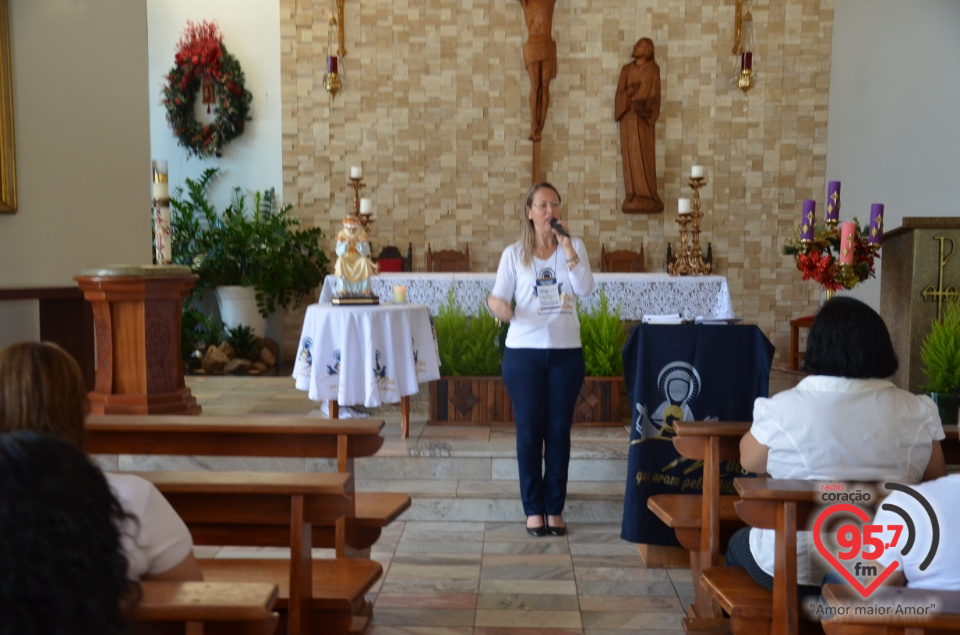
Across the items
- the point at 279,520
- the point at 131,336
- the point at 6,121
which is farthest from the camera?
the point at 6,121

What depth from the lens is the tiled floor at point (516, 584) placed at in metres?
3.20

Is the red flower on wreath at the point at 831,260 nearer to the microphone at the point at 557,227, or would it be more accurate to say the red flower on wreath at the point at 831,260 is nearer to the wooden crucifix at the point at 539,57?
the microphone at the point at 557,227

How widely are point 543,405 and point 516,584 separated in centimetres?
83

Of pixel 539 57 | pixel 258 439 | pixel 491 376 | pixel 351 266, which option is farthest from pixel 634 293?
pixel 258 439

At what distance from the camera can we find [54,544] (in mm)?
1068

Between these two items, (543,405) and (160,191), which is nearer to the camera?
(543,405)

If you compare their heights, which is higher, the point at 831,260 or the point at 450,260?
the point at 831,260

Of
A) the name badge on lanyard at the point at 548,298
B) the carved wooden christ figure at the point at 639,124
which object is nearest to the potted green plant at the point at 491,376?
the name badge on lanyard at the point at 548,298

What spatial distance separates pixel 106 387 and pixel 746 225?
19.3 ft

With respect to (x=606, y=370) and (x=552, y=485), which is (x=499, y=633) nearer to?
(x=552, y=485)

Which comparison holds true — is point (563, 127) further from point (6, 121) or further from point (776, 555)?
point (776, 555)

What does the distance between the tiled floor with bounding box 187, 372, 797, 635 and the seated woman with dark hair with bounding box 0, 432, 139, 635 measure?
2152 millimetres

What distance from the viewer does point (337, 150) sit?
857 cm

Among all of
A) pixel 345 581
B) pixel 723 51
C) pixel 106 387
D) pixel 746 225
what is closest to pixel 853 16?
pixel 723 51
